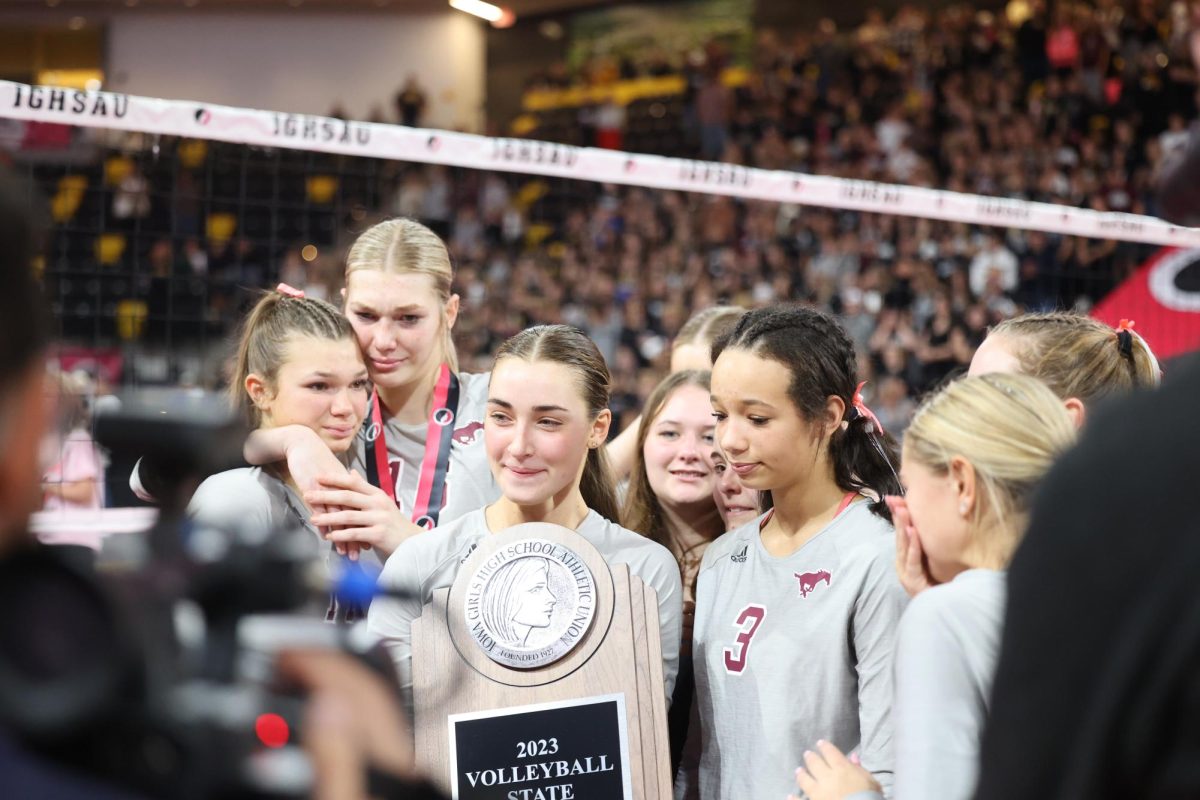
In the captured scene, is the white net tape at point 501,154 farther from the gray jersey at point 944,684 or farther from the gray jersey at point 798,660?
the gray jersey at point 944,684

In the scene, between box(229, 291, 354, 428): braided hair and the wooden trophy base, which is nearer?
the wooden trophy base

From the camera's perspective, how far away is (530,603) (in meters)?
2.39

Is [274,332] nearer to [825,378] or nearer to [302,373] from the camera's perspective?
[302,373]

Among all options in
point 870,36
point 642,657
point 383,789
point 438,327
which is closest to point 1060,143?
point 870,36

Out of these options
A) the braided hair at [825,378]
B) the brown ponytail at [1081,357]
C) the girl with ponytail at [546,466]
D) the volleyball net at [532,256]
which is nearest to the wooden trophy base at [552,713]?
the girl with ponytail at [546,466]

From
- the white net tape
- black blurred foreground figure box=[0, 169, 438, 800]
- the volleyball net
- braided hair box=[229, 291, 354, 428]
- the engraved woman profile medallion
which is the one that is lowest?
the engraved woman profile medallion

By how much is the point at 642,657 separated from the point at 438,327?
1387 mm

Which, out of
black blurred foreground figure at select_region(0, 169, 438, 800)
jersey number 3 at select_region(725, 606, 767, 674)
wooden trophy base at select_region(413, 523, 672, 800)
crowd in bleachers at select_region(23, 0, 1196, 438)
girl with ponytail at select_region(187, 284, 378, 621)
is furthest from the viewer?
crowd in bleachers at select_region(23, 0, 1196, 438)

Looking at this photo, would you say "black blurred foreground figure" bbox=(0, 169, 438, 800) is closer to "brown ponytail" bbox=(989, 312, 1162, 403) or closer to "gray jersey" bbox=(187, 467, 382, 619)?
"gray jersey" bbox=(187, 467, 382, 619)

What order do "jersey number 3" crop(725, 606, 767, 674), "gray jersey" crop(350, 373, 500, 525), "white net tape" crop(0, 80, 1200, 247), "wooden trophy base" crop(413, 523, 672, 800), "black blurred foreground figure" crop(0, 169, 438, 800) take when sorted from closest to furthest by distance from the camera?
"black blurred foreground figure" crop(0, 169, 438, 800) < "wooden trophy base" crop(413, 523, 672, 800) < "jersey number 3" crop(725, 606, 767, 674) < "gray jersey" crop(350, 373, 500, 525) < "white net tape" crop(0, 80, 1200, 247)

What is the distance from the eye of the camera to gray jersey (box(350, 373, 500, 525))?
3.26 m

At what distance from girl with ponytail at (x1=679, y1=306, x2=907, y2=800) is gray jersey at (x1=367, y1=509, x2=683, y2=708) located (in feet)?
0.25

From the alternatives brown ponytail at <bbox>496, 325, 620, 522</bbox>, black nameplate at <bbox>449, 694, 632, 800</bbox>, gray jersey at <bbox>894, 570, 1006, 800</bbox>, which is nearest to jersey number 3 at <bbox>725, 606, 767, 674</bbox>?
black nameplate at <bbox>449, 694, 632, 800</bbox>

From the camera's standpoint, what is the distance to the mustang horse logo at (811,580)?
99.9 inches
